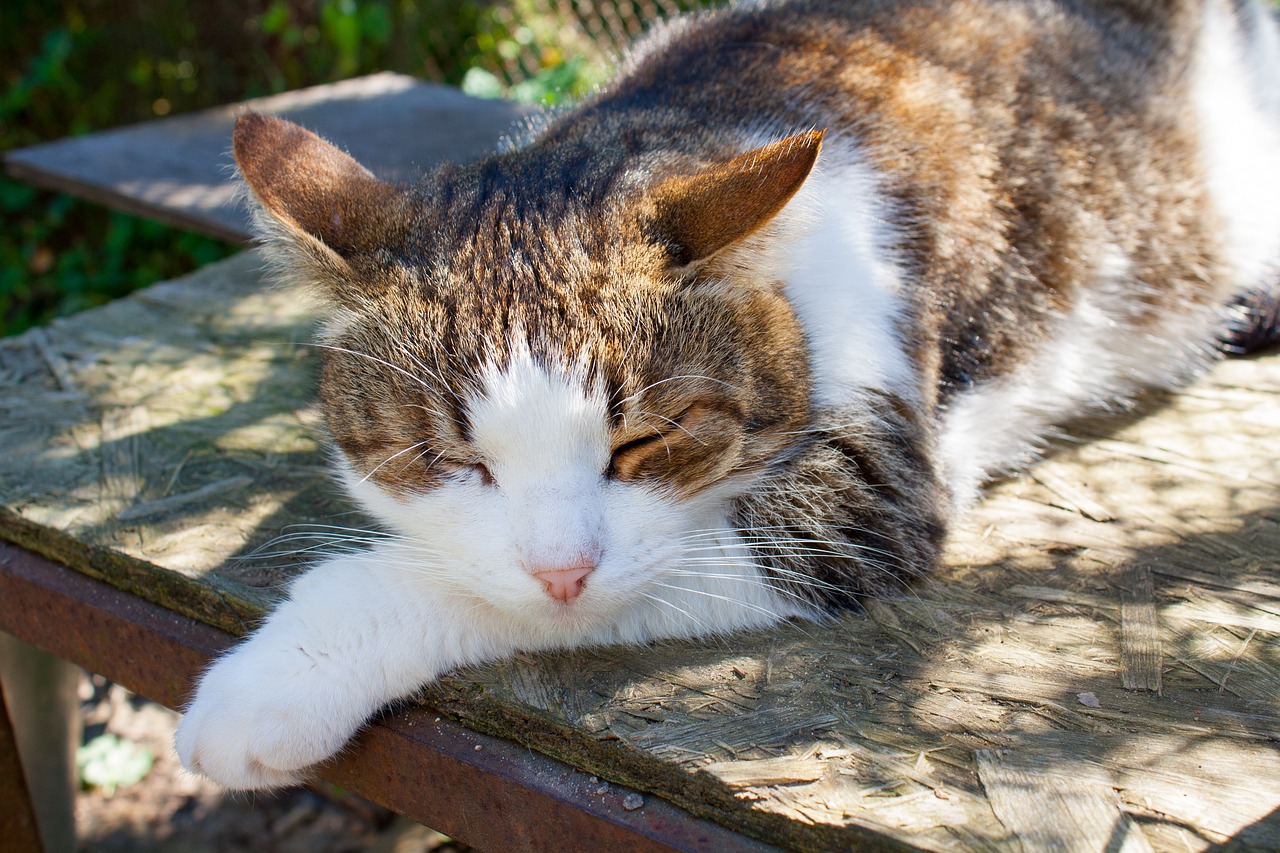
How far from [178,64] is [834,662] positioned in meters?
7.19

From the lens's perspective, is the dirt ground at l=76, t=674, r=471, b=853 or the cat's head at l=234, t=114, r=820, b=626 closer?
the cat's head at l=234, t=114, r=820, b=626

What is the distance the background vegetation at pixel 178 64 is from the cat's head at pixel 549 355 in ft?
14.1

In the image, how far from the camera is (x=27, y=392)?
312 centimetres

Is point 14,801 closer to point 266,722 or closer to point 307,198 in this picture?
point 266,722

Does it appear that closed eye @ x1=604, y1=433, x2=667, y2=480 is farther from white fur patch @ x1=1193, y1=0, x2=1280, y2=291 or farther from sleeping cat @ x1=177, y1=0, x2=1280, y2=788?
white fur patch @ x1=1193, y1=0, x2=1280, y2=291

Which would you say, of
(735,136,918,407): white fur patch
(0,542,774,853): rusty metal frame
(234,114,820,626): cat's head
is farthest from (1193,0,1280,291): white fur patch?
(0,542,774,853): rusty metal frame

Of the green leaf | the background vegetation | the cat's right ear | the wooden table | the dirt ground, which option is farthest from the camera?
the background vegetation

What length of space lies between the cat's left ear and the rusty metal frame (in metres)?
0.93

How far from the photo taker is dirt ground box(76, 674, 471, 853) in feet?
12.3

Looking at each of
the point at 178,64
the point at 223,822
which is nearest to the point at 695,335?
the point at 223,822

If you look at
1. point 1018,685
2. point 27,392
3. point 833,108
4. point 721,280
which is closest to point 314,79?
point 27,392

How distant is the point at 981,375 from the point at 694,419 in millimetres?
940

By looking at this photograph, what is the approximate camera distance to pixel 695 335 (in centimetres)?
193

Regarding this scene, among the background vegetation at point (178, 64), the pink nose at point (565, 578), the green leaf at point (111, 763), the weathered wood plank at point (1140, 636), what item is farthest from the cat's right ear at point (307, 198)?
the background vegetation at point (178, 64)
